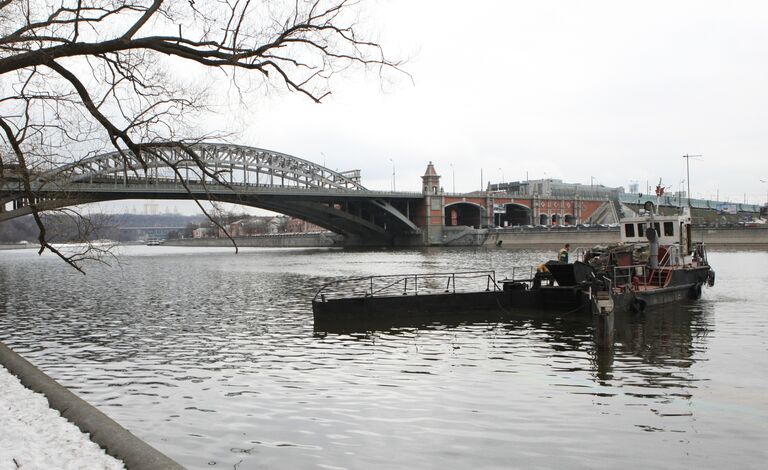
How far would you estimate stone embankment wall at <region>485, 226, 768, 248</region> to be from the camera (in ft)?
264

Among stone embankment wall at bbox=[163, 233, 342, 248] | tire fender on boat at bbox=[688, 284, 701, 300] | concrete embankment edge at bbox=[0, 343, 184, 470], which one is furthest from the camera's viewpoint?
stone embankment wall at bbox=[163, 233, 342, 248]

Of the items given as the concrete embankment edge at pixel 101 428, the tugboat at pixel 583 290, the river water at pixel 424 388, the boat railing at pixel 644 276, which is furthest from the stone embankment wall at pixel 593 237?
the concrete embankment edge at pixel 101 428

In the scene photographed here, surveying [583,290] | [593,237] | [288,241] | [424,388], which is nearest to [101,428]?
[424,388]

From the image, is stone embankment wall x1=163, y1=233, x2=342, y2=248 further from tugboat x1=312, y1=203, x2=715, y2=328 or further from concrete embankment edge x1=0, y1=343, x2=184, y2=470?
concrete embankment edge x1=0, y1=343, x2=184, y2=470

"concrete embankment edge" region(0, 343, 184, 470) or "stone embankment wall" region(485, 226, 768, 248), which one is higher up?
"stone embankment wall" region(485, 226, 768, 248)

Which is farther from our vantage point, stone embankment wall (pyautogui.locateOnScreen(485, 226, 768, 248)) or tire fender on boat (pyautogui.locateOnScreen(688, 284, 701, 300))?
stone embankment wall (pyautogui.locateOnScreen(485, 226, 768, 248))

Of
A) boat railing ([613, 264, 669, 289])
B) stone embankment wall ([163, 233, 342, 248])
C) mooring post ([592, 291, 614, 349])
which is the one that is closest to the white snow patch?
mooring post ([592, 291, 614, 349])

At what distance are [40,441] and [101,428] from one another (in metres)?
0.66

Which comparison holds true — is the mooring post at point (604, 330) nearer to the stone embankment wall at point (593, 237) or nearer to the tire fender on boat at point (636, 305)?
the tire fender on boat at point (636, 305)

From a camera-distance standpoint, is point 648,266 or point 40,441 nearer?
point 40,441

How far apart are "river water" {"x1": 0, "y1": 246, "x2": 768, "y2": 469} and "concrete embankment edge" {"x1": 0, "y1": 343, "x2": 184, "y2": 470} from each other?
1229 millimetres

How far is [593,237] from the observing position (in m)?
96.8

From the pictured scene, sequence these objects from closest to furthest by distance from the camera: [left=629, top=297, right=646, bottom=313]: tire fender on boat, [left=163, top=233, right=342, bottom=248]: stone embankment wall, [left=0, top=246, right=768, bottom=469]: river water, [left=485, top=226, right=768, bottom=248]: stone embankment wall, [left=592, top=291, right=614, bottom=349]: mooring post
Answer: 1. [left=0, top=246, right=768, bottom=469]: river water
2. [left=592, top=291, right=614, bottom=349]: mooring post
3. [left=629, top=297, right=646, bottom=313]: tire fender on boat
4. [left=485, top=226, right=768, bottom=248]: stone embankment wall
5. [left=163, top=233, right=342, bottom=248]: stone embankment wall

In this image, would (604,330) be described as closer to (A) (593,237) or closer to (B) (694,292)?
(B) (694,292)
